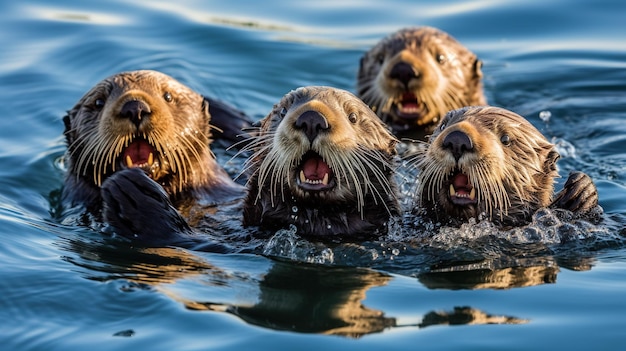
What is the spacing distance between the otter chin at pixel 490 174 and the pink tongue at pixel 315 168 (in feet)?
2.22

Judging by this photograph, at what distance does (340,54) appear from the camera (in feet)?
43.8

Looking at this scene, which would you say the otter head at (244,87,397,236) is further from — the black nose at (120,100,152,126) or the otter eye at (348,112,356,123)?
the black nose at (120,100,152,126)

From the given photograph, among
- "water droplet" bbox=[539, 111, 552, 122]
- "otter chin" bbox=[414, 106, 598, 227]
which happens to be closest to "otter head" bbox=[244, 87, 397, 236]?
"otter chin" bbox=[414, 106, 598, 227]

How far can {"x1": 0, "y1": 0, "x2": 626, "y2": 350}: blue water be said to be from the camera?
572 cm

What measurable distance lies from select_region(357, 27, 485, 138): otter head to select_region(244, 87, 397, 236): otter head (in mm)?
3016

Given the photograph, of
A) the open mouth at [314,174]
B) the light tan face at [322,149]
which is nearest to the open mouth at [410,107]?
the light tan face at [322,149]

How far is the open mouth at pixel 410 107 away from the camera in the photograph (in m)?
10.5

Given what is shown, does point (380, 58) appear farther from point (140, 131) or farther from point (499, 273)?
point (499, 273)

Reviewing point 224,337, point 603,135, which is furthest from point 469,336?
point 603,135

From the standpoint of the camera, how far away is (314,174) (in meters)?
6.92

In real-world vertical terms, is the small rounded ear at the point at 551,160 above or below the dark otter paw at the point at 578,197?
above

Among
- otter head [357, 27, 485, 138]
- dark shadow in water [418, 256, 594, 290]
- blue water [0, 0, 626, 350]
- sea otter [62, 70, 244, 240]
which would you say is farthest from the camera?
otter head [357, 27, 485, 138]

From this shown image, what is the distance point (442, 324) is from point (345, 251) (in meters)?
1.30

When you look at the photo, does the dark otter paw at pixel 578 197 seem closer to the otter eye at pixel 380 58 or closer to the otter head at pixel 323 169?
the otter head at pixel 323 169
